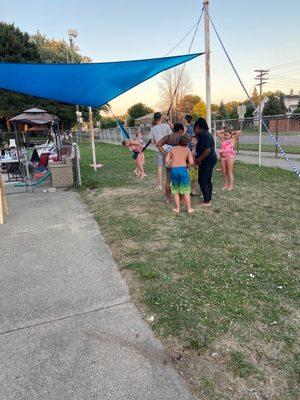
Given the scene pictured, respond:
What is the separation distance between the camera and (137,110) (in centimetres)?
6844

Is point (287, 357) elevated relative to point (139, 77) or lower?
lower

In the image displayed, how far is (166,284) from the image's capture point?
3.67 m

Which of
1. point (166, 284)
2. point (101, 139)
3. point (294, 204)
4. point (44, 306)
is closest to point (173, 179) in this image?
point (294, 204)

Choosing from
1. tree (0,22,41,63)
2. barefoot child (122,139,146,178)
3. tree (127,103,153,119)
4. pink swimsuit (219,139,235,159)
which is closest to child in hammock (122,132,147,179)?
barefoot child (122,139,146,178)

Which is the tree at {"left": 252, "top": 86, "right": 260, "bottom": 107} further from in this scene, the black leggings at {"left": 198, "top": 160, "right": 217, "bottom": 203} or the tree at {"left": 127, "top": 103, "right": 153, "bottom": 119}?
the black leggings at {"left": 198, "top": 160, "right": 217, "bottom": 203}

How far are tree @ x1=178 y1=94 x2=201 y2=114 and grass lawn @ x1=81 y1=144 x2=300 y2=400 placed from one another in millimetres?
56739

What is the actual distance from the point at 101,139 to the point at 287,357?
138 feet

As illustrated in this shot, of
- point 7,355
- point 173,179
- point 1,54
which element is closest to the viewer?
point 7,355

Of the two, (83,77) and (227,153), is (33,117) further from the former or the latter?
(227,153)

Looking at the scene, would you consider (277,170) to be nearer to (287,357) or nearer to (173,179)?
(173,179)

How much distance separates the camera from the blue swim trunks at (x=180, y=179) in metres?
6.27

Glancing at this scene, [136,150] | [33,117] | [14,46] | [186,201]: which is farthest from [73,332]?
[14,46]

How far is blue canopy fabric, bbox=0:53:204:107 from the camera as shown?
6.60 m

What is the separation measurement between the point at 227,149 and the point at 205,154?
5.68 feet
